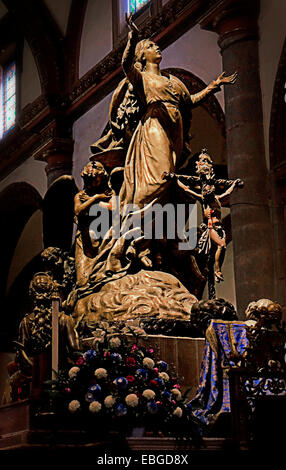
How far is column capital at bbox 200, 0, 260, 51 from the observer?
33.4ft

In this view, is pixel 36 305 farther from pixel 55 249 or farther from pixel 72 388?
pixel 72 388

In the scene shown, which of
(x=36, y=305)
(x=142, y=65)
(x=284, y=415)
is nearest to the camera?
(x=284, y=415)

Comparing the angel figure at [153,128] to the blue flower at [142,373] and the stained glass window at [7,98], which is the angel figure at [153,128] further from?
the stained glass window at [7,98]

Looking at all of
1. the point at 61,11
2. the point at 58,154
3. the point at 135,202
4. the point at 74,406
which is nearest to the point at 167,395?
the point at 74,406

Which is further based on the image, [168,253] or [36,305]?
[168,253]

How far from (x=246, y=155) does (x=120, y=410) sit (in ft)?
20.4

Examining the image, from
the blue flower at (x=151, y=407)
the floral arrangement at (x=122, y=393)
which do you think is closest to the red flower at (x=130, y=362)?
the floral arrangement at (x=122, y=393)

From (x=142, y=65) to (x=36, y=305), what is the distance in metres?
2.39

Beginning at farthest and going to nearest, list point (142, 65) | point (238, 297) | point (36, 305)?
point (238, 297), point (142, 65), point (36, 305)

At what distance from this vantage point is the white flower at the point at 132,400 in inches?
156

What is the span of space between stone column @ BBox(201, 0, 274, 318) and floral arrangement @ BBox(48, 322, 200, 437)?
494 cm

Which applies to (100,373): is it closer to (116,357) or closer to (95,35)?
(116,357)

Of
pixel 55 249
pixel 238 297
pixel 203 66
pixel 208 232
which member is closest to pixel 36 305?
pixel 55 249

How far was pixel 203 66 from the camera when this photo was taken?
11.7 meters
